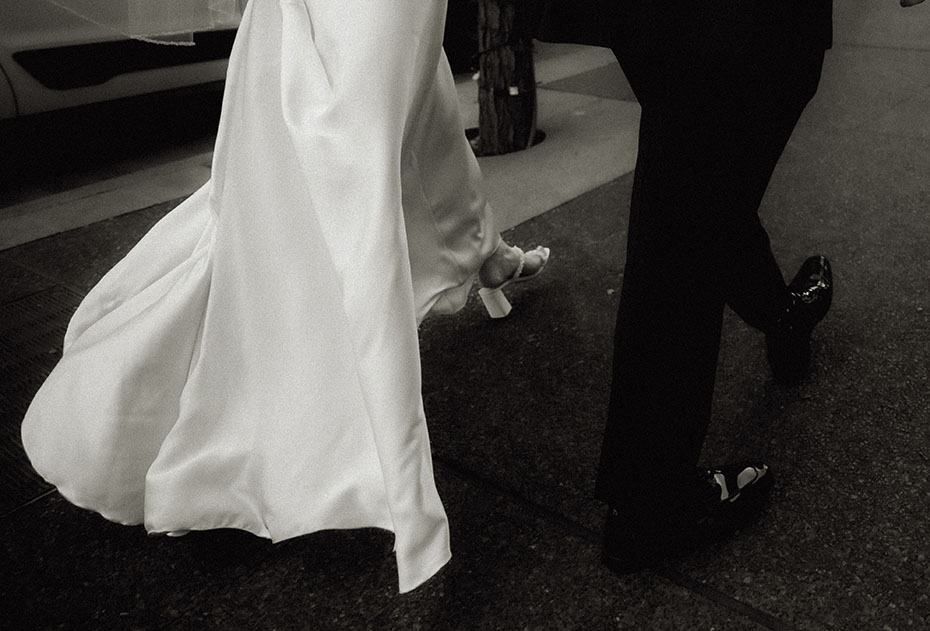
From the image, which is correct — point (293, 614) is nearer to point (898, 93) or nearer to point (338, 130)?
point (338, 130)

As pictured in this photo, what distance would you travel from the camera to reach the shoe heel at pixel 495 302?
2836 millimetres

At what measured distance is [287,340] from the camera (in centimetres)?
177

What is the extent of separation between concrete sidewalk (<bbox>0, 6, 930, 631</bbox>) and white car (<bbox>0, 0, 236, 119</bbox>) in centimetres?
122

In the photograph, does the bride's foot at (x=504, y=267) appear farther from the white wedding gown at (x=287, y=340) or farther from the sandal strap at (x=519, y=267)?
the white wedding gown at (x=287, y=340)

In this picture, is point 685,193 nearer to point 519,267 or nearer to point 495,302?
point 519,267

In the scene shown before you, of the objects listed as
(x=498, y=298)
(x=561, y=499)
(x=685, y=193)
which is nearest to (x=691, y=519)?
(x=561, y=499)

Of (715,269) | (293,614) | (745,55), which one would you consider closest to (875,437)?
(715,269)

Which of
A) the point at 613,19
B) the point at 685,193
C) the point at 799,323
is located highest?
the point at 613,19

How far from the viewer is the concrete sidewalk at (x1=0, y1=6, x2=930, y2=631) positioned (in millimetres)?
1723

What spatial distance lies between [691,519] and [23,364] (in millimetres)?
2188

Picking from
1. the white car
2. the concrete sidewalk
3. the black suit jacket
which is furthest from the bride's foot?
the white car

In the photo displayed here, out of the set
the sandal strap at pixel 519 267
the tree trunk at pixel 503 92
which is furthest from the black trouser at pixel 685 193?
the tree trunk at pixel 503 92

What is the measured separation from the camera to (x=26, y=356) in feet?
9.26

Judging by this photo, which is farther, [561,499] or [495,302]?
[495,302]
